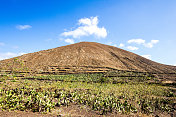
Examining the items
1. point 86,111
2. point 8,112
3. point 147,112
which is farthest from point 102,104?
point 8,112

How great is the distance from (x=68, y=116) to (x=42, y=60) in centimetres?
5361

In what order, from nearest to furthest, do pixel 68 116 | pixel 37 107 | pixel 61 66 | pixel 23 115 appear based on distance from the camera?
pixel 23 115 → pixel 68 116 → pixel 37 107 → pixel 61 66

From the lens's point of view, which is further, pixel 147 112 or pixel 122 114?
pixel 147 112

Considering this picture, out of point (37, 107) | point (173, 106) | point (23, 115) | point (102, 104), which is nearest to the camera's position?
point (23, 115)

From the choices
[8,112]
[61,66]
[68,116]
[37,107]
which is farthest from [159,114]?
[61,66]

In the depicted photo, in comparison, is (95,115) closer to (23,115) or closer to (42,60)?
(23,115)

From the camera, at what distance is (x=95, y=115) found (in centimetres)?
658

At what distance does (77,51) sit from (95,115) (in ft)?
200

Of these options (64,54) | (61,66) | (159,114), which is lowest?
(159,114)

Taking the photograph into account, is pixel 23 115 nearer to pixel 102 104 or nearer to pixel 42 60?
pixel 102 104

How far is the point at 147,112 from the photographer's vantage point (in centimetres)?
809

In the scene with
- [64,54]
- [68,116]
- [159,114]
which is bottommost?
[159,114]

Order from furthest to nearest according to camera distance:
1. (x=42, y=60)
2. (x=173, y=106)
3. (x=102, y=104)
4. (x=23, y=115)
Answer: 1. (x=42, y=60)
2. (x=173, y=106)
3. (x=102, y=104)
4. (x=23, y=115)

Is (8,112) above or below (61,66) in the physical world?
below
